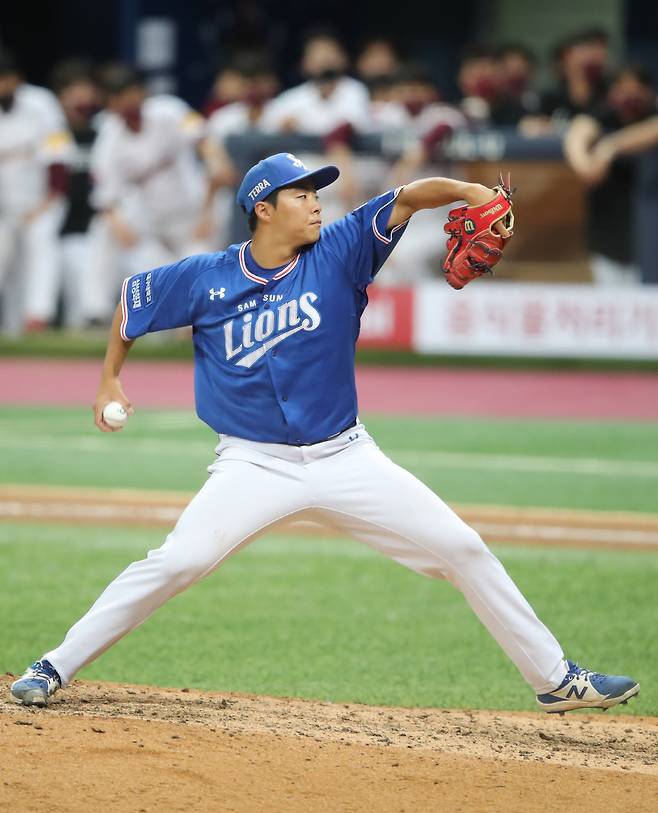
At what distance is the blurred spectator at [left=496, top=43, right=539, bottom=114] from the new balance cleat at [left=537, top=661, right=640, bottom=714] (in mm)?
10584

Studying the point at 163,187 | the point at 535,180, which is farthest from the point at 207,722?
the point at 163,187

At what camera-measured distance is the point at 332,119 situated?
15117 mm

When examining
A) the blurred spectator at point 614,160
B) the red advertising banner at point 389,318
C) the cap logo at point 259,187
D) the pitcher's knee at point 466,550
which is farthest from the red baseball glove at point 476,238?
the red advertising banner at point 389,318

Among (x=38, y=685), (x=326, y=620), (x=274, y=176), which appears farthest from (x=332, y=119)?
(x=38, y=685)

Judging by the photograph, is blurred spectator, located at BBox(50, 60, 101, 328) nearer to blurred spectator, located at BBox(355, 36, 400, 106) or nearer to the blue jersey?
blurred spectator, located at BBox(355, 36, 400, 106)

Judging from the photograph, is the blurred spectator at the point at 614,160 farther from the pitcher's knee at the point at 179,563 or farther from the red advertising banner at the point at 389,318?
the pitcher's knee at the point at 179,563

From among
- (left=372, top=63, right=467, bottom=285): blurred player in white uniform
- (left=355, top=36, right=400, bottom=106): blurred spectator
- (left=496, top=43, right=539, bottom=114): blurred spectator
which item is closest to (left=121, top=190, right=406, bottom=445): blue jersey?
(left=372, top=63, right=467, bottom=285): blurred player in white uniform

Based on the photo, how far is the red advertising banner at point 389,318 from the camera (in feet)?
48.5

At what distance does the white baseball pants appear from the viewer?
4855 mm

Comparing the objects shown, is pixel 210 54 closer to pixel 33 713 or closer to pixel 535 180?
pixel 535 180

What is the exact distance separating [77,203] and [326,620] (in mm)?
10644

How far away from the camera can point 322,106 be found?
49.9ft

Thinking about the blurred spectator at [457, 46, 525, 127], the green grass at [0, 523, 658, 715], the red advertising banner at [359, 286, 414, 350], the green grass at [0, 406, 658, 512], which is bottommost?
the green grass at [0, 523, 658, 715]

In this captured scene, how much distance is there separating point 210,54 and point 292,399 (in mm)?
17837
